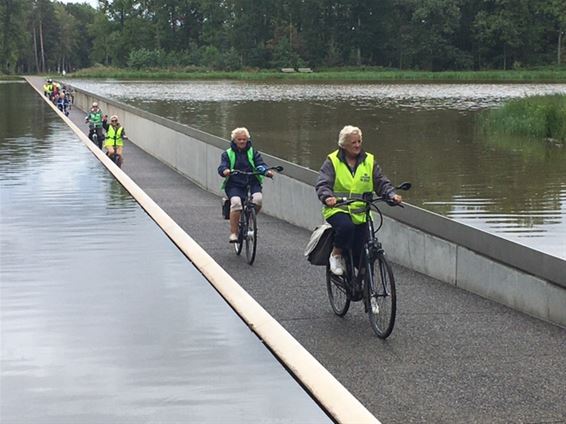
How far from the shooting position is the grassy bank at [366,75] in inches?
4291

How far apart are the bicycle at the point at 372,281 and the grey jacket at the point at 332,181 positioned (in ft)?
0.46

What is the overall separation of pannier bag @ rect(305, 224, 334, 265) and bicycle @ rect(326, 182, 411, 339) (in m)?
0.17

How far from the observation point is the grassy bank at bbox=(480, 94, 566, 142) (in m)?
33.2

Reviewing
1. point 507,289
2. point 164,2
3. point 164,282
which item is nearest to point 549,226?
point 507,289

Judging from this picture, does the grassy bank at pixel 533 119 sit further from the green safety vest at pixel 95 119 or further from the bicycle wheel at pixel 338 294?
the bicycle wheel at pixel 338 294

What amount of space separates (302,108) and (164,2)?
120m

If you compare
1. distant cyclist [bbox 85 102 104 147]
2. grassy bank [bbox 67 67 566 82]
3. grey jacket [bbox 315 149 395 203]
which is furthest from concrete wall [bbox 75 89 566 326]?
grassy bank [bbox 67 67 566 82]

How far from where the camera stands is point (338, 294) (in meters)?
9.88

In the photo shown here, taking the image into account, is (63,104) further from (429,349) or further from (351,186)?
(429,349)

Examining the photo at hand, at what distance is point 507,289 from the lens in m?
10.6

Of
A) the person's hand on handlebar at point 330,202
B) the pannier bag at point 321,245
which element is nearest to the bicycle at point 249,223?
the pannier bag at point 321,245

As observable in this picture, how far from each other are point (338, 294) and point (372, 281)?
3.58 feet

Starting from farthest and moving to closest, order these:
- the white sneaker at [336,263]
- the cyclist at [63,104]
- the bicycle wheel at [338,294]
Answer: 1. the cyclist at [63,104]
2. the bicycle wheel at [338,294]
3. the white sneaker at [336,263]

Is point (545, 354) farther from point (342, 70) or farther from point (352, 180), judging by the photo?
point (342, 70)
